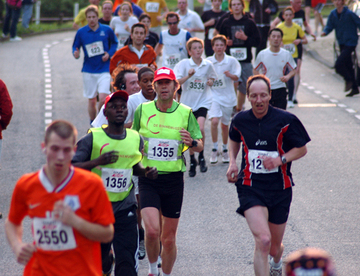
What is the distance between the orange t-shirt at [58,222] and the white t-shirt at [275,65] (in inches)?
302

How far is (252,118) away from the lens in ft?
17.7

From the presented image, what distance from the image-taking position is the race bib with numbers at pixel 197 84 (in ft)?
30.8

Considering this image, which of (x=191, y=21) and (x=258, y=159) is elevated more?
(x=258, y=159)

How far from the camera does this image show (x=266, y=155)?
529 cm

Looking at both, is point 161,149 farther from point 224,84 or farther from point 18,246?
point 224,84

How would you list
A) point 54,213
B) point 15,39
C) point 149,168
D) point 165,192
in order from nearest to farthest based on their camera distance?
point 54,213 → point 149,168 → point 165,192 → point 15,39

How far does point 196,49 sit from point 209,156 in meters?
2.04

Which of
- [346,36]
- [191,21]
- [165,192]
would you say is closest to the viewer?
[165,192]

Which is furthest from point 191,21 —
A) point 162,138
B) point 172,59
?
point 162,138

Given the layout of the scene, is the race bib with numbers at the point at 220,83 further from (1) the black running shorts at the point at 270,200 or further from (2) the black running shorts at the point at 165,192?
(1) the black running shorts at the point at 270,200

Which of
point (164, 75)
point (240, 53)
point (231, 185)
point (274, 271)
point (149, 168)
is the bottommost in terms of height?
point (231, 185)

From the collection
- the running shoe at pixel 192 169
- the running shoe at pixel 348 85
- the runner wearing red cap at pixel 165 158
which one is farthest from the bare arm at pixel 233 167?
the running shoe at pixel 348 85

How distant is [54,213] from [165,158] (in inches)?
90.3

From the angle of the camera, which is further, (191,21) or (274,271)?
(191,21)
